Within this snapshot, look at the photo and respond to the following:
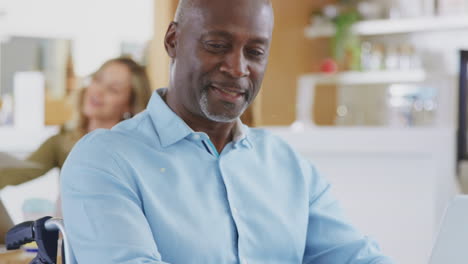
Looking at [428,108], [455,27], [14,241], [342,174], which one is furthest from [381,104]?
[14,241]

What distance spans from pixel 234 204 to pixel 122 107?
4.58ft

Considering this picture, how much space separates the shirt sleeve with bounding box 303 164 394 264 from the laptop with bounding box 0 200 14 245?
647 mm

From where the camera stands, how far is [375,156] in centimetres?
239

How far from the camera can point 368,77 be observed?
545cm

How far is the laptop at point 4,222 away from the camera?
1.47 m

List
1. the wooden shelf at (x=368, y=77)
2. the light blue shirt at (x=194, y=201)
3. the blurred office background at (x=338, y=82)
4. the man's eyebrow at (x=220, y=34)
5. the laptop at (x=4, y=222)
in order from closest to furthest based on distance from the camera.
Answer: the light blue shirt at (x=194, y=201)
the man's eyebrow at (x=220, y=34)
the laptop at (x=4, y=222)
the blurred office background at (x=338, y=82)
the wooden shelf at (x=368, y=77)

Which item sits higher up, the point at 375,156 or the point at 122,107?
the point at 122,107

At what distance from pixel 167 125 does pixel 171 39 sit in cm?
17

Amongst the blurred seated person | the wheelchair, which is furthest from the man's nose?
the blurred seated person

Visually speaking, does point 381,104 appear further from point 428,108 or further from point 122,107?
point 122,107

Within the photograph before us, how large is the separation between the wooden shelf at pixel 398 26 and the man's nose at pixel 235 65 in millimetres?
4242

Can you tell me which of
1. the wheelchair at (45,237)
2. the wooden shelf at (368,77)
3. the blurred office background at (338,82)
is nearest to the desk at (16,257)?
the wheelchair at (45,237)

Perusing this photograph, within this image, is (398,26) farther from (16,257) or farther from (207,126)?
(16,257)

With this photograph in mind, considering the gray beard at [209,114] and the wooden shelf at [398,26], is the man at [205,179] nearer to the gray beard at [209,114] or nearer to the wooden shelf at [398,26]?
the gray beard at [209,114]
